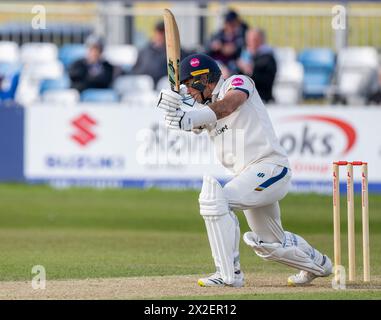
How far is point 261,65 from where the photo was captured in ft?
56.1

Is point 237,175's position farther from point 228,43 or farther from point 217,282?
point 228,43

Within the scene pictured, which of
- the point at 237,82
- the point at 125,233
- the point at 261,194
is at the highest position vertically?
the point at 237,82

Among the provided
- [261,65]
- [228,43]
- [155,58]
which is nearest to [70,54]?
[155,58]

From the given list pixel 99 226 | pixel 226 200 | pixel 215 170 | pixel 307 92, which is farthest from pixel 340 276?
→ pixel 307 92

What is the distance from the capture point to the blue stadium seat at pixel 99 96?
17734 mm

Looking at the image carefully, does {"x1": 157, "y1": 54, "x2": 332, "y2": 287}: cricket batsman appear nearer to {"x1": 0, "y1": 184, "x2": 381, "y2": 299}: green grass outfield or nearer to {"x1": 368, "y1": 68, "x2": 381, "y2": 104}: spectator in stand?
{"x1": 0, "y1": 184, "x2": 381, "y2": 299}: green grass outfield

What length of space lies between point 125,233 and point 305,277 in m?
4.59

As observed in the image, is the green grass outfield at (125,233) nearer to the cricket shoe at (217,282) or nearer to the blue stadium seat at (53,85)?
the cricket shoe at (217,282)

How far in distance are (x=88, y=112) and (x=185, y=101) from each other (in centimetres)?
838

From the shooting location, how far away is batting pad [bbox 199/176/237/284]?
8.00 meters

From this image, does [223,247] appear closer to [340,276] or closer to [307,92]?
[340,276]

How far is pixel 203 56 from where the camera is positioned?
27.3ft

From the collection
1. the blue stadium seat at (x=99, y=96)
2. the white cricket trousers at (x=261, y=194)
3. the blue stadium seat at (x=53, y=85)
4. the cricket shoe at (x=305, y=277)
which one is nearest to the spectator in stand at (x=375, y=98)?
the blue stadium seat at (x=99, y=96)

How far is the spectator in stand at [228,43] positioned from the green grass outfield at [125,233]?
241cm
